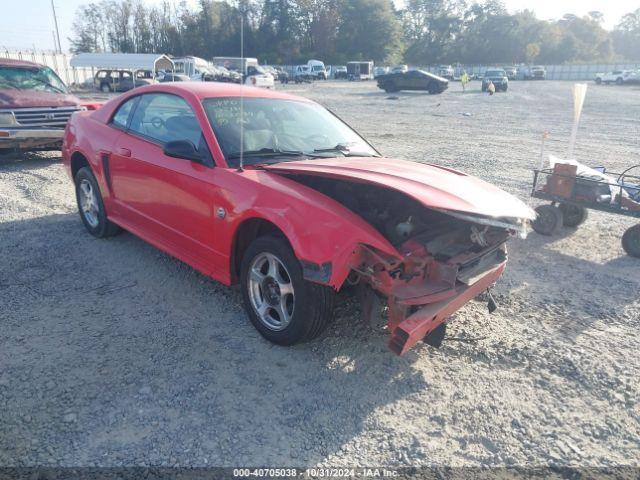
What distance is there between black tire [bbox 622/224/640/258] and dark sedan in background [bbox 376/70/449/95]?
3153cm

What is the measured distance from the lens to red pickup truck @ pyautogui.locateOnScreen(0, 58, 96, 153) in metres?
8.36

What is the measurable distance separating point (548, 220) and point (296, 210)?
13.2ft

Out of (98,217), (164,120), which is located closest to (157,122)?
(164,120)

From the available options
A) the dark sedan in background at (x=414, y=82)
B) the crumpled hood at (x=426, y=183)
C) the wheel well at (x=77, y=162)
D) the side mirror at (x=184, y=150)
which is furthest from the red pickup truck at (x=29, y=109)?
the dark sedan in background at (x=414, y=82)

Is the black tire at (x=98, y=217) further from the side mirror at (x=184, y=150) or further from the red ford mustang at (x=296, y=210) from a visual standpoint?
the side mirror at (x=184, y=150)

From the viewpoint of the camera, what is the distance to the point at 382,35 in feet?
284

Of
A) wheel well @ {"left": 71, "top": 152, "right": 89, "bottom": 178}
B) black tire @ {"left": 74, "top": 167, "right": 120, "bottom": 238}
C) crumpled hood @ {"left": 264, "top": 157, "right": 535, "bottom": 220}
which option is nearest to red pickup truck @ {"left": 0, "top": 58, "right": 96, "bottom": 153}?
wheel well @ {"left": 71, "top": 152, "right": 89, "bottom": 178}

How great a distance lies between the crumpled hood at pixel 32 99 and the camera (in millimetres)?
8539

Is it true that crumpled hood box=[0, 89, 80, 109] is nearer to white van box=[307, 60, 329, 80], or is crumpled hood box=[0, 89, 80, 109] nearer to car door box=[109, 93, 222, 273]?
car door box=[109, 93, 222, 273]

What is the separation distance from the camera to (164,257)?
190 inches

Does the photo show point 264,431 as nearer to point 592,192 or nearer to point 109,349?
point 109,349

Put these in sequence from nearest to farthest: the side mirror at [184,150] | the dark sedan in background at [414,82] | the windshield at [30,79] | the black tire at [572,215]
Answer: the side mirror at [184,150] < the black tire at [572,215] < the windshield at [30,79] < the dark sedan in background at [414,82]

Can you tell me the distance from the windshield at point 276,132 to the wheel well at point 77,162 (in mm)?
2214

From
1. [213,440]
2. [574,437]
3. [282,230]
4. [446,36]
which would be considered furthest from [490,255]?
[446,36]
